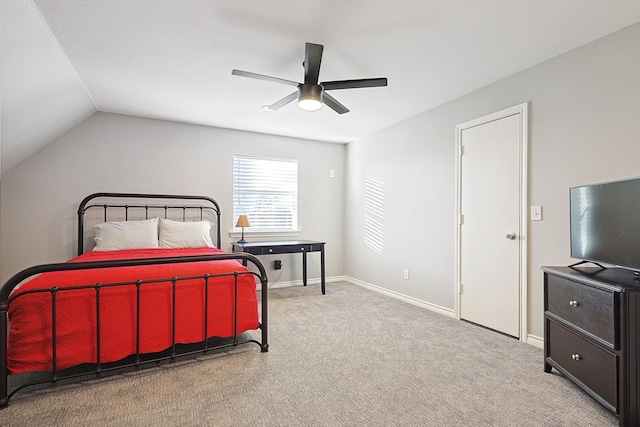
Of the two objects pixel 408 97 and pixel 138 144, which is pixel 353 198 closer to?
pixel 408 97

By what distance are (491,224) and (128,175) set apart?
4243 millimetres

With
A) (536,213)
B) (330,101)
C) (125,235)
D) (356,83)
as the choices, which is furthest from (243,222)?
(536,213)

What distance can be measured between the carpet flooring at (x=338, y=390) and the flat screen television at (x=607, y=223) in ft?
2.79

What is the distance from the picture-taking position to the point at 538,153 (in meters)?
2.71

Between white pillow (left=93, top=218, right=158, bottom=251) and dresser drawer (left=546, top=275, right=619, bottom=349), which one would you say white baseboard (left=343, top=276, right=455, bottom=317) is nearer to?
dresser drawer (left=546, top=275, right=619, bottom=349)

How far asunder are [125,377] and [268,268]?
2804 mm

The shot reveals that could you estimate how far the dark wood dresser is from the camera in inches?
62.8

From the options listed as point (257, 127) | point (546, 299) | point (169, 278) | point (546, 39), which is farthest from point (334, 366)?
point (257, 127)

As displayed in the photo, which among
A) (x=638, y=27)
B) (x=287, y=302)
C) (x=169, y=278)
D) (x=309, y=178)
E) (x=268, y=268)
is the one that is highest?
(x=638, y=27)

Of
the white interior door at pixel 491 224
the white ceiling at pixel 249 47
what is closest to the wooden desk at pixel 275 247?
the white ceiling at pixel 249 47

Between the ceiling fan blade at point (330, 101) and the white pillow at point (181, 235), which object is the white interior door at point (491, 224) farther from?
the white pillow at point (181, 235)

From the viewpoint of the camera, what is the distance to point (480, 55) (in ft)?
8.44

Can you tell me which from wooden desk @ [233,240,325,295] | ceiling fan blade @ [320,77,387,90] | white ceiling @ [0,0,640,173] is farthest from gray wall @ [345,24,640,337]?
ceiling fan blade @ [320,77,387,90]

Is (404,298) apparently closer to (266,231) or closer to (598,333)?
(266,231)
